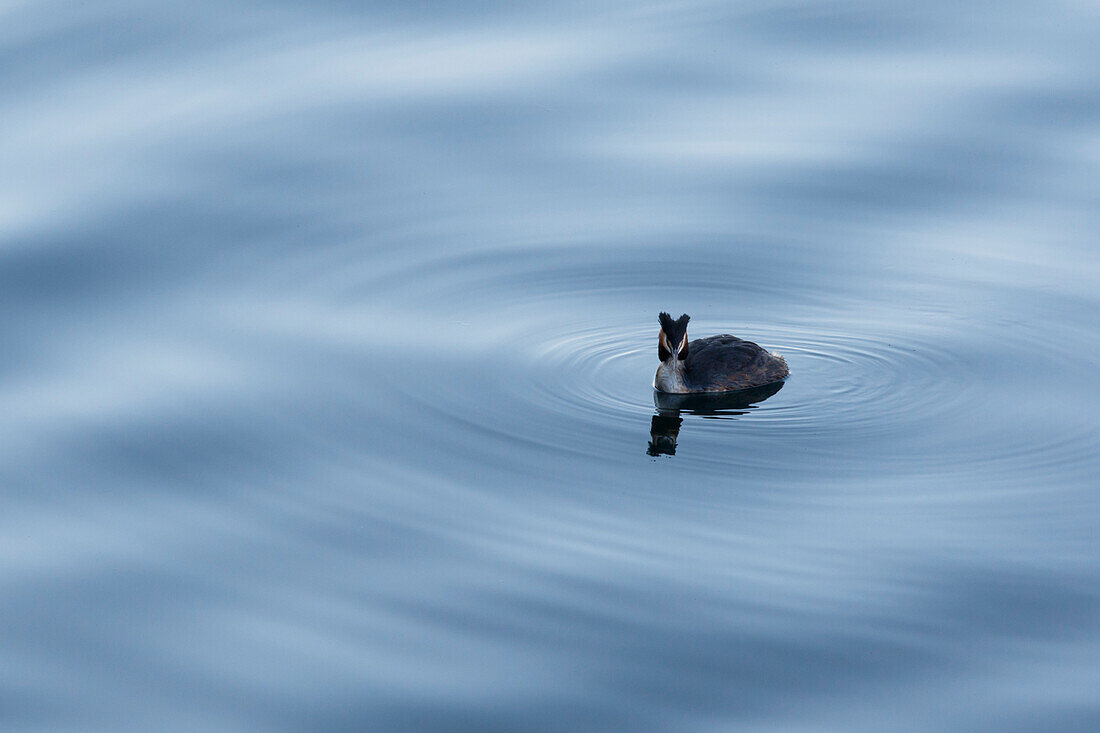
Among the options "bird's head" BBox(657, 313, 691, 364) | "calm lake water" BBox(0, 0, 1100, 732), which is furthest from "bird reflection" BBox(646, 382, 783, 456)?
"bird's head" BBox(657, 313, 691, 364)

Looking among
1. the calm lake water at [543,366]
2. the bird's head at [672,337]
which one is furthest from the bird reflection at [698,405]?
the bird's head at [672,337]

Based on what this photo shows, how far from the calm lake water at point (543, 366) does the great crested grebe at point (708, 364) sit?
0.70 feet

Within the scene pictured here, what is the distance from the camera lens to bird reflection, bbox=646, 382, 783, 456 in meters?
13.4

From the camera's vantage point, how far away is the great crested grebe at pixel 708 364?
14.1 metres

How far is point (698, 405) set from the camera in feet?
46.2

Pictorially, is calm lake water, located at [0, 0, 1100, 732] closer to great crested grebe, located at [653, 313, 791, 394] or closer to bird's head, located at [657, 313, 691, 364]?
great crested grebe, located at [653, 313, 791, 394]

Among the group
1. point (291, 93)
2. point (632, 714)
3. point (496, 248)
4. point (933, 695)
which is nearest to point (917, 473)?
point (933, 695)

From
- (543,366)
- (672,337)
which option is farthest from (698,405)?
(543,366)

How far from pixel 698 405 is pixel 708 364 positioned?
39 centimetres

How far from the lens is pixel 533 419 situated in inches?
517

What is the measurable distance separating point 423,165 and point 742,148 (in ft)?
11.3

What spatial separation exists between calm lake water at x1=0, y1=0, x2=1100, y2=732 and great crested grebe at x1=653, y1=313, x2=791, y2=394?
213 millimetres

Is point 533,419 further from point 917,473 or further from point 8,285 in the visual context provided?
point 8,285

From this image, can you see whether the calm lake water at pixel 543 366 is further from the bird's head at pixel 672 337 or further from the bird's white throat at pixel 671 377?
the bird's head at pixel 672 337
